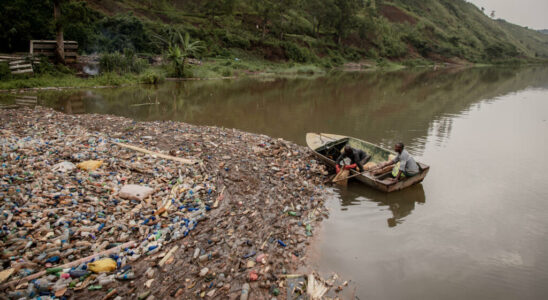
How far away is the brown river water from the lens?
5.73 m

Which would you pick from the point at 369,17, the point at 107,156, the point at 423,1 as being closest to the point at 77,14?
the point at 107,156

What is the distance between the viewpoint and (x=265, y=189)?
311 inches

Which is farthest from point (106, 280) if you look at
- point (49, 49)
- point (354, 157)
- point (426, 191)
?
point (49, 49)

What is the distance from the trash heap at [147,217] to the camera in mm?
4633

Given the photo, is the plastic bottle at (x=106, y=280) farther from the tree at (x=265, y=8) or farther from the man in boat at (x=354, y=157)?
the tree at (x=265, y=8)

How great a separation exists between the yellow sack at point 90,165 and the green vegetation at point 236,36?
1856 centimetres

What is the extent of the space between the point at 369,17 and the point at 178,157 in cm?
7573

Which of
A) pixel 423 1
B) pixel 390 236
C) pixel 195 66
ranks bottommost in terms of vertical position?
pixel 390 236

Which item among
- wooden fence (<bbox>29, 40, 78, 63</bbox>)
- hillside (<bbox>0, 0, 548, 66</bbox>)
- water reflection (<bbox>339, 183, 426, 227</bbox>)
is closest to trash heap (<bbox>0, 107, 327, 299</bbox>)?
water reflection (<bbox>339, 183, 426, 227</bbox>)

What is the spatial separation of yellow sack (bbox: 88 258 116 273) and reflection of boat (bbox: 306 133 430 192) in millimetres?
6379

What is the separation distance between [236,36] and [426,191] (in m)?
43.2

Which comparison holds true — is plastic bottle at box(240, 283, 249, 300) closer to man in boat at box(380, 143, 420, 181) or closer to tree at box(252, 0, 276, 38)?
man in boat at box(380, 143, 420, 181)

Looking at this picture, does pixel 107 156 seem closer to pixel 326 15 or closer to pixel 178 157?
pixel 178 157

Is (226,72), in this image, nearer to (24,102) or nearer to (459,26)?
(24,102)
